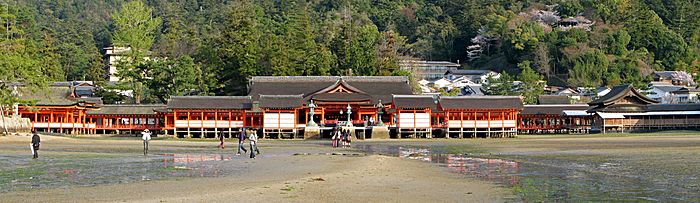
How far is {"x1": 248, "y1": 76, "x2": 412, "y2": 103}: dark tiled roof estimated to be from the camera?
71.3 m

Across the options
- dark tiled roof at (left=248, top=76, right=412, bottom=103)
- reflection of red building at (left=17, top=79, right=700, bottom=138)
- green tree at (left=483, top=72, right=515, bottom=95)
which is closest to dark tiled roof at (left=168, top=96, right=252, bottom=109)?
reflection of red building at (left=17, top=79, right=700, bottom=138)

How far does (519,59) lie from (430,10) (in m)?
26.3

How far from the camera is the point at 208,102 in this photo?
64188 mm

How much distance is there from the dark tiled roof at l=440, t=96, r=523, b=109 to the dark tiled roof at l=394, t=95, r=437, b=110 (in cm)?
93

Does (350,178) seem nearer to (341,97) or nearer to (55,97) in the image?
(341,97)

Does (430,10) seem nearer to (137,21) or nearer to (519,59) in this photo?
(519,59)

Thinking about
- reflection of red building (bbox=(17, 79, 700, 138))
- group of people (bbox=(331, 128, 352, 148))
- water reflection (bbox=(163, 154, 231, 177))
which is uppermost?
reflection of red building (bbox=(17, 79, 700, 138))

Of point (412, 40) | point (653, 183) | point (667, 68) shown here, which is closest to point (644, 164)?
point (653, 183)

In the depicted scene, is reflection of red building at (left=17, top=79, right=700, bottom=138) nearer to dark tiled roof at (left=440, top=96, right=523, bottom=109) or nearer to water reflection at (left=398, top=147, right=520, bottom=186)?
dark tiled roof at (left=440, top=96, right=523, bottom=109)

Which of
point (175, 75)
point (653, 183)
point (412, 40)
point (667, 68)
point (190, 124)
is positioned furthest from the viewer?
point (412, 40)

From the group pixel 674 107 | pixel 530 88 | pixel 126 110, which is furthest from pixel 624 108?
pixel 126 110

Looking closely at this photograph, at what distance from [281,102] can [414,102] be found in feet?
32.8

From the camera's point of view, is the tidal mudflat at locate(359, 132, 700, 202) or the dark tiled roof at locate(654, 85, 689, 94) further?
the dark tiled roof at locate(654, 85, 689, 94)

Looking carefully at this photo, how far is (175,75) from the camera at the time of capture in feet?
247
